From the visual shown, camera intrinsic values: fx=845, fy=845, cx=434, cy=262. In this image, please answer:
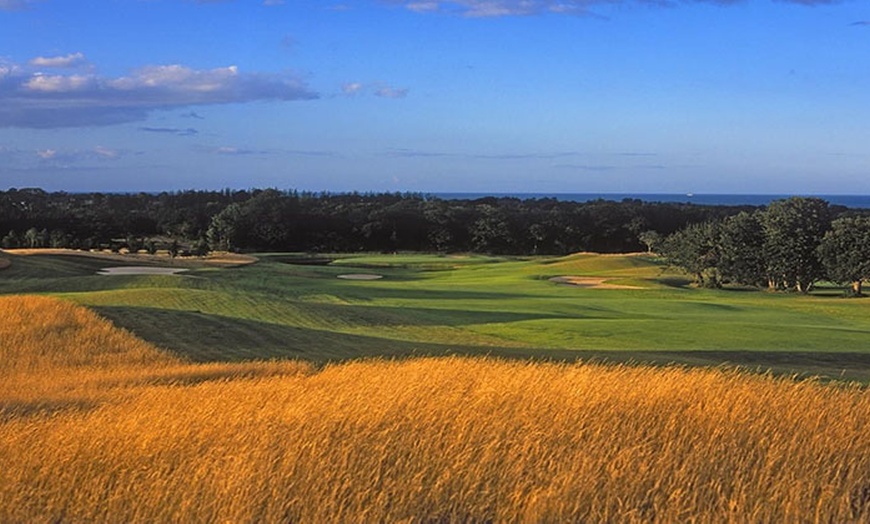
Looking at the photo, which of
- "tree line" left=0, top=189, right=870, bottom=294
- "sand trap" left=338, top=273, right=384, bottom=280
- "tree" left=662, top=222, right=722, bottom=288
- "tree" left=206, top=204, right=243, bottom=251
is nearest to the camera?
"sand trap" left=338, top=273, right=384, bottom=280

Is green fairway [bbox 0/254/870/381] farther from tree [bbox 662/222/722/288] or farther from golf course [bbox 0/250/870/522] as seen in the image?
tree [bbox 662/222/722/288]

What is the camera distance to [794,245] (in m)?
58.6

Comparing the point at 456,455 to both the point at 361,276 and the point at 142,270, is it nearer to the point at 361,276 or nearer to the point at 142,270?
the point at 142,270

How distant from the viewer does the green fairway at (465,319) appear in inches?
875

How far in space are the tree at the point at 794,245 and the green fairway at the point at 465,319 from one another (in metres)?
8.04

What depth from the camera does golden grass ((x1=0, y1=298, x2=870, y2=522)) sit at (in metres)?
6.67

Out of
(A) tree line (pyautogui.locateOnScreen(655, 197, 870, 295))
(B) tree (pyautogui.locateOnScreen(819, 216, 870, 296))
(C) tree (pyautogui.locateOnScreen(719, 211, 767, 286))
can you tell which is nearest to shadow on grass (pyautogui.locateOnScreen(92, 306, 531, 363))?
(B) tree (pyautogui.locateOnScreen(819, 216, 870, 296))

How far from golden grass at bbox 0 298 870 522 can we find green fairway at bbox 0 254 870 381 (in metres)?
9.98

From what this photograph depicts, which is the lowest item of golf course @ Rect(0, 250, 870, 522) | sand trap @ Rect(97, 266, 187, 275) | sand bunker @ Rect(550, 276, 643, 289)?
sand bunker @ Rect(550, 276, 643, 289)

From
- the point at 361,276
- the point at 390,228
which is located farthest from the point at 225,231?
the point at 361,276

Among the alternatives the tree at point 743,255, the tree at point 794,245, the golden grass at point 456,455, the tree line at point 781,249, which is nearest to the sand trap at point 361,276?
the tree line at point 781,249

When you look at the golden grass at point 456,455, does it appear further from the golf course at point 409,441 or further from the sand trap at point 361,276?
the sand trap at point 361,276

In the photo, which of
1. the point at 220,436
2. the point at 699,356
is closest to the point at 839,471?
the point at 220,436

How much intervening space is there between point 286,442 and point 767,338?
2256 centimetres
